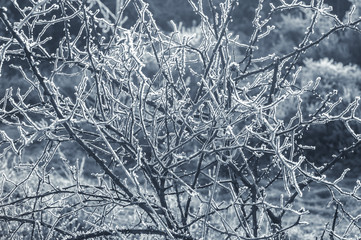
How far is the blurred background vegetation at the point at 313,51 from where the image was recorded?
270 inches

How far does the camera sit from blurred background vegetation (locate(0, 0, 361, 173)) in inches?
270

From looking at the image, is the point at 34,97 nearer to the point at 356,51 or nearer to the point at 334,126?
the point at 334,126

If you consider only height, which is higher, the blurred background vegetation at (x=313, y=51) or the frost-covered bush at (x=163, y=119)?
the blurred background vegetation at (x=313, y=51)

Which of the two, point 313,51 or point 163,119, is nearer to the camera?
point 163,119

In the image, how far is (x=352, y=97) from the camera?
7.32 meters

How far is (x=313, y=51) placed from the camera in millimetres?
A: 8953

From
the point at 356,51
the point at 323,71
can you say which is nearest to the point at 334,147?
the point at 323,71

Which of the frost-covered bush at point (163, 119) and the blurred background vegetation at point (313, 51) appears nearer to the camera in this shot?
the frost-covered bush at point (163, 119)

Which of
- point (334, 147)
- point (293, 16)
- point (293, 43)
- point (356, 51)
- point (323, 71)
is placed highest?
point (293, 16)

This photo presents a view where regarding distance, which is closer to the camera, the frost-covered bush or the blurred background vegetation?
the frost-covered bush

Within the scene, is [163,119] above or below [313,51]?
below

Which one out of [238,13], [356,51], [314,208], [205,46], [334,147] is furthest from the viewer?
[238,13]

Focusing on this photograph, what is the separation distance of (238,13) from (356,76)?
349 centimetres

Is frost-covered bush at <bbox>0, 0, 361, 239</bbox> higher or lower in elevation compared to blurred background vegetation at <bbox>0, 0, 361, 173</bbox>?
lower
